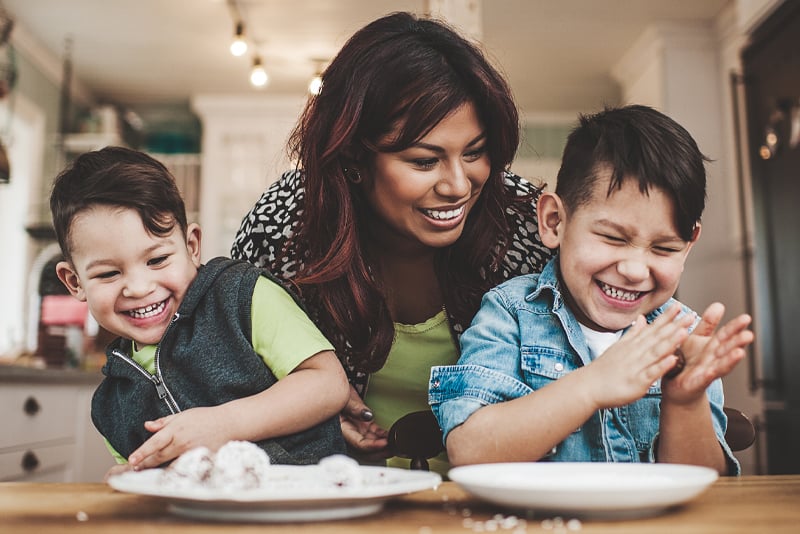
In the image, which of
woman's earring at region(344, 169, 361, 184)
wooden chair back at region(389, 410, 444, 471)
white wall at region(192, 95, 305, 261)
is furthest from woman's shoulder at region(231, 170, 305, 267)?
white wall at region(192, 95, 305, 261)

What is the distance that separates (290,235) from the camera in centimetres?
156

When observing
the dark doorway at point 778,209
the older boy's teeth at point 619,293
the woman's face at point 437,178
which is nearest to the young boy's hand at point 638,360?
the older boy's teeth at point 619,293

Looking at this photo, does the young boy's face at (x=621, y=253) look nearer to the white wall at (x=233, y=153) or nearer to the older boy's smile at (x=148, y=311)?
the older boy's smile at (x=148, y=311)

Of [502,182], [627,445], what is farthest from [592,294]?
[502,182]

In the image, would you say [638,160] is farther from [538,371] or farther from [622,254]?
[538,371]

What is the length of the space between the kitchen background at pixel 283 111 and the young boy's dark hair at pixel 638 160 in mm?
1915

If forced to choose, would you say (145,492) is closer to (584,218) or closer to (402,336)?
(584,218)

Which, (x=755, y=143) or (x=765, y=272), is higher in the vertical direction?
(x=755, y=143)

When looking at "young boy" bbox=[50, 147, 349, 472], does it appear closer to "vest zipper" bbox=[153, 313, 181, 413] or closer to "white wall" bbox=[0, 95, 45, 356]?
"vest zipper" bbox=[153, 313, 181, 413]

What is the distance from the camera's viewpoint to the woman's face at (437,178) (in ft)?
4.29

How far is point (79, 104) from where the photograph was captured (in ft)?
19.2

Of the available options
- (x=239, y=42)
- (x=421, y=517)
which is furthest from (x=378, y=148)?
(x=239, y=42)

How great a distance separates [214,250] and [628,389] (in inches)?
207

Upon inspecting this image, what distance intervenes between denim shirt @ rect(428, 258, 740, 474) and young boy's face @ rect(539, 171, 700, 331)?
51 mm
